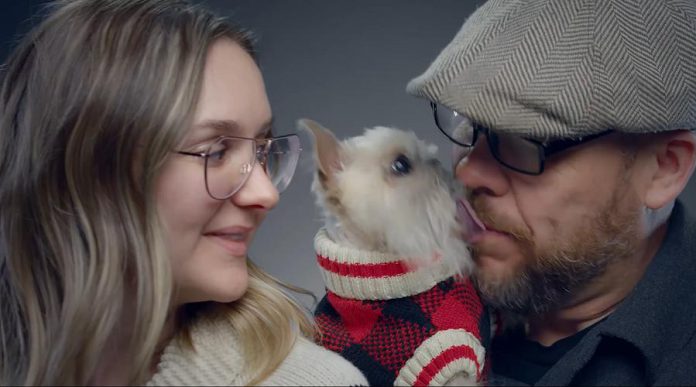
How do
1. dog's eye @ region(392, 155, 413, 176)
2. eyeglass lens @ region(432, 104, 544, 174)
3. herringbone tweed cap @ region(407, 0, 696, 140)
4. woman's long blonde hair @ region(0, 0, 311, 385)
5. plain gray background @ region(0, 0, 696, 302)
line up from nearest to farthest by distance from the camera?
woman's long blonde hair @ region(0, 0, 311, 385) < herringbone tweed cap @ region(407, 0, 696, 140) < eyeglass lens @ region(432, 104, 544, 174) < dog's eye @ region(392, 155, 413, 176) < plain gray background @ region(0, 0, 696, 302)

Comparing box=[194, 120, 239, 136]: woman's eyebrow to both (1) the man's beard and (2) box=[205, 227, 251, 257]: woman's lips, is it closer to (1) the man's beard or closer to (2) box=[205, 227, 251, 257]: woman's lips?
(2) box=[205, 227, 251, 257]: woman's lips

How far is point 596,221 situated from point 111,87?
2.94 ft

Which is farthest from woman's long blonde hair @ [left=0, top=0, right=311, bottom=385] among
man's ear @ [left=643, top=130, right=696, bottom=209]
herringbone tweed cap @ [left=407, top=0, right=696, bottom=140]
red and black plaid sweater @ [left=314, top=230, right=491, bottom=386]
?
man's ear @ [left=643, top=130, right=696, bottom=209]

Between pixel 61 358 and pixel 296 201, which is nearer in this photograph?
pixel 61 358

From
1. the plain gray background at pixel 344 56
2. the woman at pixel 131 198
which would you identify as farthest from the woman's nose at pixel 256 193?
the plain gray background at pixel 344 56

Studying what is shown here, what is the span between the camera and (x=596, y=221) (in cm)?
137

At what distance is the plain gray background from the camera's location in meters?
1.79

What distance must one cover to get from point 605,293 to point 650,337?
0.76 ft

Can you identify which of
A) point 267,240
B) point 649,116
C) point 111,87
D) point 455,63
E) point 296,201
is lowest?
point 267,240

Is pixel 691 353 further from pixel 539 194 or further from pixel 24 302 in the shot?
pixel 24 302

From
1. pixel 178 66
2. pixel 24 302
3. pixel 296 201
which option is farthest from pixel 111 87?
pixel 296 201

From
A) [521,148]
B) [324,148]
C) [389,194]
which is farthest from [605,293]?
[324,148]

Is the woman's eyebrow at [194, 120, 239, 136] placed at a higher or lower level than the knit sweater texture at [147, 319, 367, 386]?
higher

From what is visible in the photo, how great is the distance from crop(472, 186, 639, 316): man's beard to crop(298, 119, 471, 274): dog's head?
0.10 m
